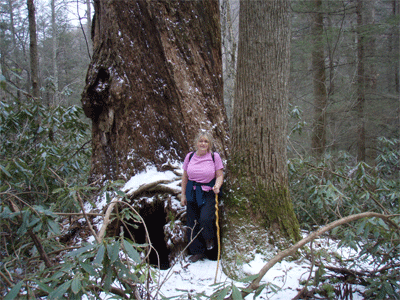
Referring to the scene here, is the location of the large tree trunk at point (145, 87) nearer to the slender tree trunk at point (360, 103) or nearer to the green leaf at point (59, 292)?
the green leaf at point (59, 292)

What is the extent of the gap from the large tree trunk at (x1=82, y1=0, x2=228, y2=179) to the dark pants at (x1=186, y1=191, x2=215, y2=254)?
0.89 m

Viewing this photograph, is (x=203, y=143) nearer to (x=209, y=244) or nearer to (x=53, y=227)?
(x=209, y=244)

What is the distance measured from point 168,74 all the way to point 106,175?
5.48ft

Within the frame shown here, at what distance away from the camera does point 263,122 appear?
332 cm

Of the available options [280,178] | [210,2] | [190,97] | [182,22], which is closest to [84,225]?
[190,97]

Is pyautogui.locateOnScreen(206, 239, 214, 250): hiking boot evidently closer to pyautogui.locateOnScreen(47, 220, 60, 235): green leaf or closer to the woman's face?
the woman's face

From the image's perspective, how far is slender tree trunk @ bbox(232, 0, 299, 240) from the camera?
3307mm

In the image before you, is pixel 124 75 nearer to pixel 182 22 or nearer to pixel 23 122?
pixel 182 22

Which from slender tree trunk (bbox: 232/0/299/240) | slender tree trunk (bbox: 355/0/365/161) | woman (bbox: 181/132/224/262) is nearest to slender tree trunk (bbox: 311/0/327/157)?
slender tree trunk (bbox: 355/0/365/161)

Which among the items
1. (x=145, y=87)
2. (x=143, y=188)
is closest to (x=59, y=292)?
(x=143, y=188)

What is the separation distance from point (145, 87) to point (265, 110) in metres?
1.75

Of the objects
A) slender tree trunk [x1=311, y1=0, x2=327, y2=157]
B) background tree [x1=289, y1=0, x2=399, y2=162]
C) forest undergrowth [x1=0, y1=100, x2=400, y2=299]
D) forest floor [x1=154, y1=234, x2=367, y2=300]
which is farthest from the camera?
background tree [x1=289, y1=0, x2=399, y2=162]

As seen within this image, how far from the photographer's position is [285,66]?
133 inches

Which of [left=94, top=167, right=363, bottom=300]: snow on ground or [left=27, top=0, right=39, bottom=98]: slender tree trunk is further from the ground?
[left=27, top=0, right=39, bottom=98]: slender tree trunk
